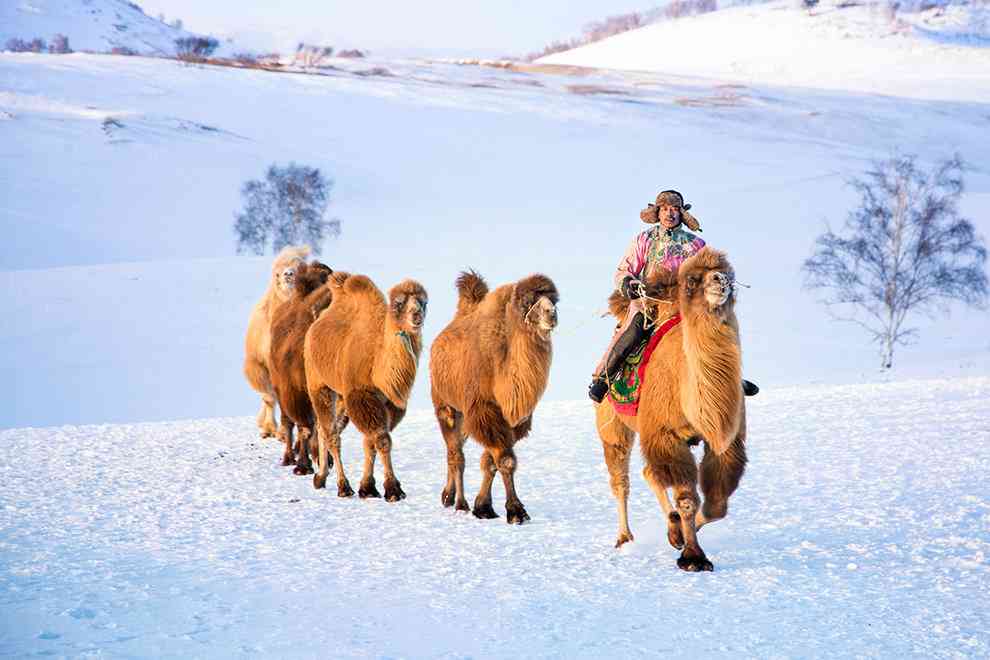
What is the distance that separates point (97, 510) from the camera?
8.30 metres

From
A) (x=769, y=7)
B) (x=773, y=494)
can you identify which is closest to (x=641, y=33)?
(x=769, y=7)

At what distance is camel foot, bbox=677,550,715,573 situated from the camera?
652cm

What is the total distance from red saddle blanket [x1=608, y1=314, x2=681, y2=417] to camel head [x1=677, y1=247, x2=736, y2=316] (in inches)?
20.9

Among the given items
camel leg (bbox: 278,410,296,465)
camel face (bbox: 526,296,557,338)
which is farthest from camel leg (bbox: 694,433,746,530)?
camel leg (bbox: 278,410,296,465)

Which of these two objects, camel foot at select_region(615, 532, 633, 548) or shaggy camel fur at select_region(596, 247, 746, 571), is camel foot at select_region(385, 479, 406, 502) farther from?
shaggy camel fur at select_region(596, 247, 746, 571)

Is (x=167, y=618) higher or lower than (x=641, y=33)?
lower

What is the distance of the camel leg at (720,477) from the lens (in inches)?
260

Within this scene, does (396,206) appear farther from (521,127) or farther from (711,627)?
(711,627)

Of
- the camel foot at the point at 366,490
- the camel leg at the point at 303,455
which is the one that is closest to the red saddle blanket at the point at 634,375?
the camel foot at the point at 366,490

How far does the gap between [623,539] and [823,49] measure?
299 ft

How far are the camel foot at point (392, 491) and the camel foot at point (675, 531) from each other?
262cm

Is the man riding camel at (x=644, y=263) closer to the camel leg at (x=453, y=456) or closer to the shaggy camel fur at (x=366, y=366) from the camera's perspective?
the camel leg at (x=453, y=456)

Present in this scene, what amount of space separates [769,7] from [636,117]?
4736 centimetres

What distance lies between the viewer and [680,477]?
21.5 ft
